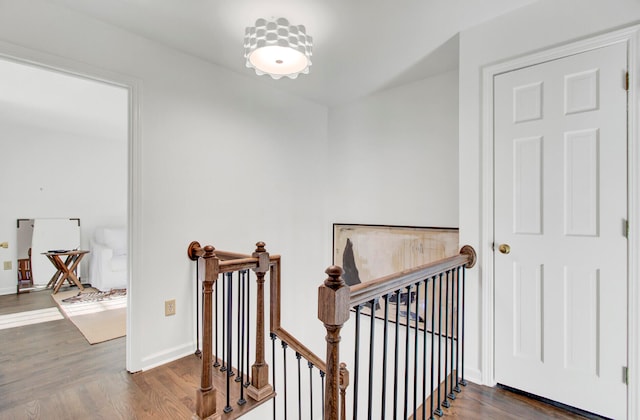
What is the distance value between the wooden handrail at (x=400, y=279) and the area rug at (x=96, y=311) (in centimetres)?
279

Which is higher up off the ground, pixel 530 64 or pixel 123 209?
pixel 530 64

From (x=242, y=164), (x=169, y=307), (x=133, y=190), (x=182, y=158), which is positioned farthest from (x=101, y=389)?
(x=242, y=164)

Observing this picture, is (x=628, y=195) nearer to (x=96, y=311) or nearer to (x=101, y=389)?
(x=101, y=389)

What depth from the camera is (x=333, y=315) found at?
99 centimetres

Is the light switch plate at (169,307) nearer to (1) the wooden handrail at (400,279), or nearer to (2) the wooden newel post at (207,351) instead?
(2) the wooden newel post at (207,351)

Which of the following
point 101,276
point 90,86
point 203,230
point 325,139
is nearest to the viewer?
point 203,230

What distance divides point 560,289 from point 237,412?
1.98m

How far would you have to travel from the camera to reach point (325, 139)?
147 inches

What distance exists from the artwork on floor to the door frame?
22.4 inches

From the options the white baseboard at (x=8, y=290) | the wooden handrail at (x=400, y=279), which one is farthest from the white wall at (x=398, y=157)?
the white baseboard at (x=8, y=290)

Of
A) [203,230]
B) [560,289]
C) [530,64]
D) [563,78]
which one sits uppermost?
[530,64]

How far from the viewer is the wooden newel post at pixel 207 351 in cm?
172

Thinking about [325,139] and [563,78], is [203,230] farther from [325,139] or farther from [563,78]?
[563,78]

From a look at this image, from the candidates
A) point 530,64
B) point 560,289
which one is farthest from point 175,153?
point 560,289
